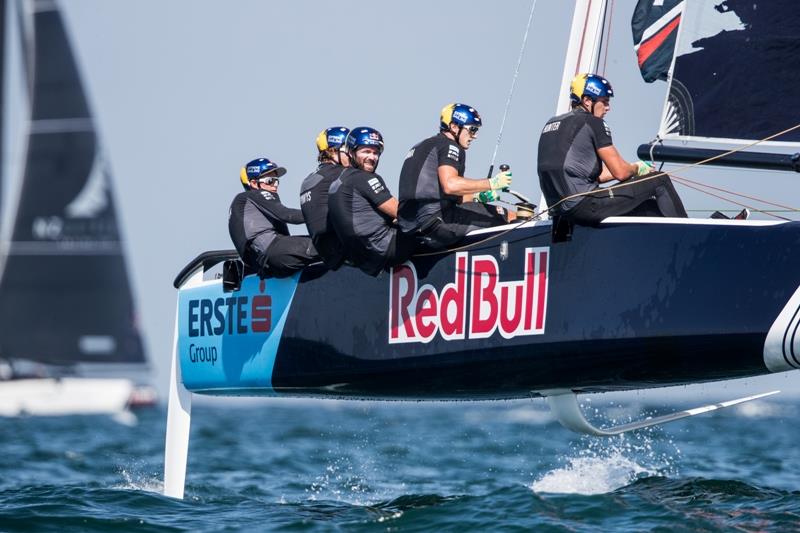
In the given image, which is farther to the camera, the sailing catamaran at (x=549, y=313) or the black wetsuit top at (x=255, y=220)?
the black wetsuit top at (x=255, y=220)

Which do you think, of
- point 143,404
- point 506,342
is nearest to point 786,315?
point 506,342

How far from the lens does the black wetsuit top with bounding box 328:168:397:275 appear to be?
24.4 ft

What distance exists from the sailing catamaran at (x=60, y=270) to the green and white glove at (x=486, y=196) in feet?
78.8

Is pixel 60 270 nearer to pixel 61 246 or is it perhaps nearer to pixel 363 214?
pixel 61 246

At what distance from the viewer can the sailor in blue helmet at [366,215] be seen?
7.43 m

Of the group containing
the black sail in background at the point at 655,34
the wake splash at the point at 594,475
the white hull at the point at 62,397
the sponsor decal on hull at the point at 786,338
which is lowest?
the white hull at the point at 62,397

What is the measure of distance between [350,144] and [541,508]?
2.23 metres

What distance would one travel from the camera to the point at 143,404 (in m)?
35.5

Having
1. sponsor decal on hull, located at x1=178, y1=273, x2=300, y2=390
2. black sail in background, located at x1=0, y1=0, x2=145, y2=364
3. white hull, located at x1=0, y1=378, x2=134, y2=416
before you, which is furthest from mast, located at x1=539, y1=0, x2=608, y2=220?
white hull, located at x1=0, y1=378, x2=134, y2=416

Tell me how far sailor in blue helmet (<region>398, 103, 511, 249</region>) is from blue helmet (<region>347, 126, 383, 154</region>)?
0.33 meters

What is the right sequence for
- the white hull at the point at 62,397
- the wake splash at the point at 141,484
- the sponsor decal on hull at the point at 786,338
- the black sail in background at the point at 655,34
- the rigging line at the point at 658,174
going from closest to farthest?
the sponsor decal on hull at the point at 786,338 < the rigging line at the point at 658,174 < the black sail in background at the point at 655,34 < the wake splash at the point at 141,484 < the white hull at the point at 62,397

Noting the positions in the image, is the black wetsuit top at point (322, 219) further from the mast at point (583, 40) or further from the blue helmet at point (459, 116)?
the mast at point (583, 40)

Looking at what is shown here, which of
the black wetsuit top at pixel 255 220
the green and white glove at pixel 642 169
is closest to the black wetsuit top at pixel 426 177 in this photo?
the green and white glove at pixel 642 169

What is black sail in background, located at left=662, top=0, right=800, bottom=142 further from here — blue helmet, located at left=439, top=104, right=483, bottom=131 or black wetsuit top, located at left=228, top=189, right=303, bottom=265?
black wetsuit top, located at left=228, top=189, right=303, bottom=265
